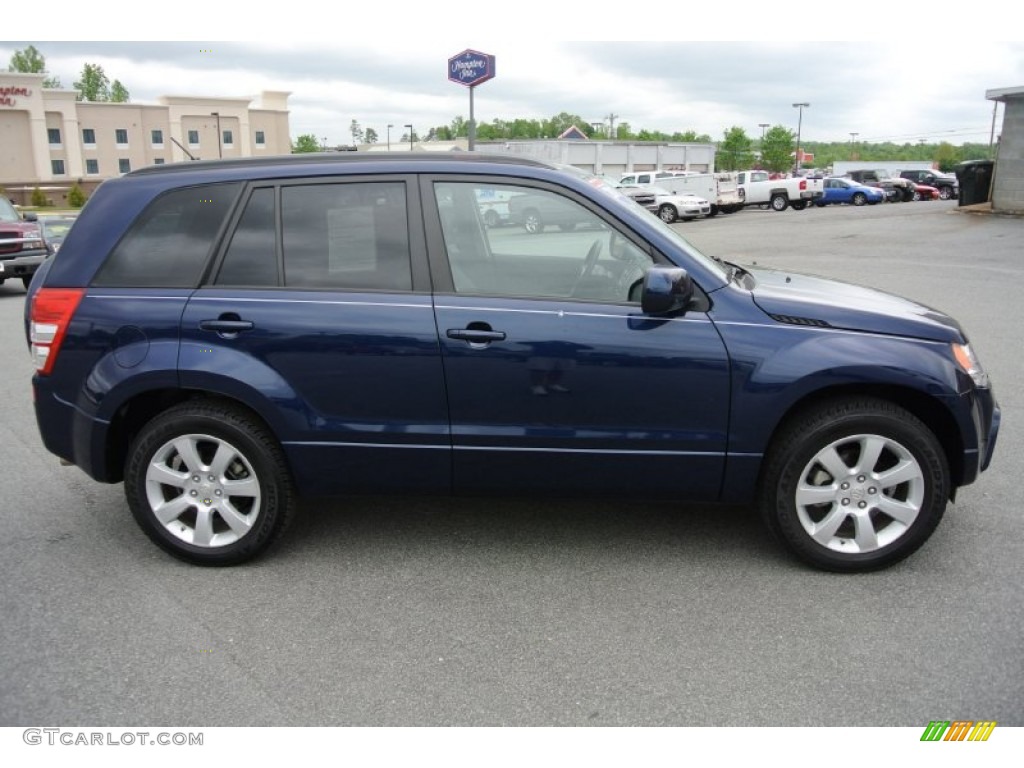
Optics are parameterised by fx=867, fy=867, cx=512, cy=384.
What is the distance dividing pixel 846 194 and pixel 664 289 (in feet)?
141

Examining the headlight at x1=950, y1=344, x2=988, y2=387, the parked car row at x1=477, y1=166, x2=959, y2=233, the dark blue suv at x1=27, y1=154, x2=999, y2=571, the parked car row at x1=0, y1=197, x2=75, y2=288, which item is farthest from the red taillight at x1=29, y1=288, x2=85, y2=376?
the parked car row at x1=477, y1=166, x2=959, y2=233

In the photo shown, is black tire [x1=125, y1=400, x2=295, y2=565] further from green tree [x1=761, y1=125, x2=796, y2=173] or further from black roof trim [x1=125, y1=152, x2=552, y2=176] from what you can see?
green tree [x1=761, y1=125, x2=796, y2=173]

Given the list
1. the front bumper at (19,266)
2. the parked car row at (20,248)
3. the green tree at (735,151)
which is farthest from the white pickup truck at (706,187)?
the green tree at (735,151)

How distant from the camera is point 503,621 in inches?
138

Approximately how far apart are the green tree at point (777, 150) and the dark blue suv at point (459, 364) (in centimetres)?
11819

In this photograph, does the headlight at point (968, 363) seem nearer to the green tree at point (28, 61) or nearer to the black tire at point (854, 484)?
the black tire at point (854, 484)

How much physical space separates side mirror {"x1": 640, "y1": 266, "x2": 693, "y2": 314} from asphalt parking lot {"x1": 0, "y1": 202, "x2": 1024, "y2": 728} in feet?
3.96

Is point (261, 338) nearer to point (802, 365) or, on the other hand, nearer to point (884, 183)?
point (802, 365)

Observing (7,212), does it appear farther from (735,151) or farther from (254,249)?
(735,151)

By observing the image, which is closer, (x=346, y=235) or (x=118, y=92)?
(x=346, y=235)

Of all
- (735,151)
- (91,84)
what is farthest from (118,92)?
(735,151)

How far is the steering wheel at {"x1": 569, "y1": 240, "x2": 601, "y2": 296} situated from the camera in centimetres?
382

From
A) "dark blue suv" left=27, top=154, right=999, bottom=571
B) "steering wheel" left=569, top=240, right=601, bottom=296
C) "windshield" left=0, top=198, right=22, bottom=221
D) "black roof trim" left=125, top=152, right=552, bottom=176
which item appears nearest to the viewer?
"dark blue suv" left=27, top=154, right=999, bottom=571
